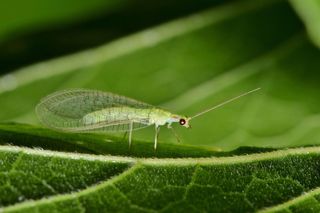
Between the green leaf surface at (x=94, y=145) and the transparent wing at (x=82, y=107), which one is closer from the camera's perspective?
Result: the green leaf surface at (x=94, y=145)

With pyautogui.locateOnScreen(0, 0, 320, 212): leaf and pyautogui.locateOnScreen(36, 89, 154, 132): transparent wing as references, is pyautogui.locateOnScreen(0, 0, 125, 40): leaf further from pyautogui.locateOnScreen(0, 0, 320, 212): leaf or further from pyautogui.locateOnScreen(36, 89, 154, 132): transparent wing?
pyautogui.locateOnScreen(36, 89, 154, 132): transparent wing

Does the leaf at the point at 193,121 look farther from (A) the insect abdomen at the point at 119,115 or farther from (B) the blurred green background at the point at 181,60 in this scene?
(A) the insect abdomen at the point at 119,115

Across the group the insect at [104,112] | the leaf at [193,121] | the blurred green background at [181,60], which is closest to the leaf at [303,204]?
the leaf at [193,121]

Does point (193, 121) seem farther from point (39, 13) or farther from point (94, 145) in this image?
point (94, 145)

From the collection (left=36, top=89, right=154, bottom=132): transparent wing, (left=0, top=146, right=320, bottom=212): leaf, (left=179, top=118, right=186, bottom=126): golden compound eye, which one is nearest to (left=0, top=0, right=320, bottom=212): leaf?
(left=0, top=146, right=320, bottom=212): leaf

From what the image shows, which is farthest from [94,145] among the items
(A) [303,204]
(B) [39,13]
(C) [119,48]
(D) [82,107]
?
(B) [39,13]

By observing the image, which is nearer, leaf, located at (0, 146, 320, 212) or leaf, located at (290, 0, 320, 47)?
leaf, located at (0, 146, 320, 212)

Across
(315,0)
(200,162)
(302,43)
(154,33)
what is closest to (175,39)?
(154,33)
